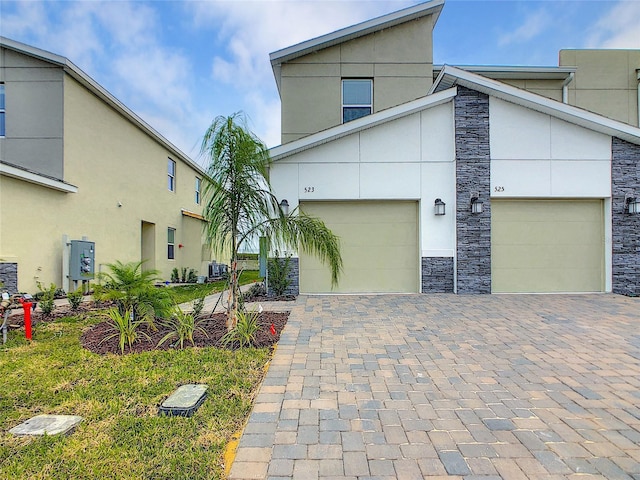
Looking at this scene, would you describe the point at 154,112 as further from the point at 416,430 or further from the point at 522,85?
the point at 416,430

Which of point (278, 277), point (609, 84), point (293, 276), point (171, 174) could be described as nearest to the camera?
point (278, 277)

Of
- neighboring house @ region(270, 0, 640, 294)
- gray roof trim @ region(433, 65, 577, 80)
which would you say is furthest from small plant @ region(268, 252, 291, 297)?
gray roof trim @ region(433, 65, 577, 80)

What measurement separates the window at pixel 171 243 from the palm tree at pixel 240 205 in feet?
39.7

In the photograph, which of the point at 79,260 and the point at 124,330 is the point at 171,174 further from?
the point at 124,330

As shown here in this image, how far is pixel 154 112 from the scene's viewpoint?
77.3 ft

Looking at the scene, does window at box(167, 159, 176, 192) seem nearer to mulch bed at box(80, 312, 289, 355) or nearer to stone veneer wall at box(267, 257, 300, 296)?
stone veneer wall at box(267, 257, 300, 296)

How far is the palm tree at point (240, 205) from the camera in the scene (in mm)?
5270

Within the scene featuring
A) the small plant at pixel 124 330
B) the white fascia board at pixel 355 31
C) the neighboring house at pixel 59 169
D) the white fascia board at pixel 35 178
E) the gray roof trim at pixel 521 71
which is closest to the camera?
the small plant at pixel 124 330

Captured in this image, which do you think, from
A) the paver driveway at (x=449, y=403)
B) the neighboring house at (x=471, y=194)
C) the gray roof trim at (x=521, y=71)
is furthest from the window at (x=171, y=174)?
the paver driveway at (x=449, y=403)

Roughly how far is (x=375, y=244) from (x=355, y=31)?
800 centimetres

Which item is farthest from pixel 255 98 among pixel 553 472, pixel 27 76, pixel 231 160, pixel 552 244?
pixel 553 472

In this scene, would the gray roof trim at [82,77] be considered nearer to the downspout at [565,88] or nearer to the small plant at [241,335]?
the small plant at [241,335]

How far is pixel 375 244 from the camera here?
9.64m

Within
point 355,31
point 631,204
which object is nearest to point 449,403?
point 631,204
